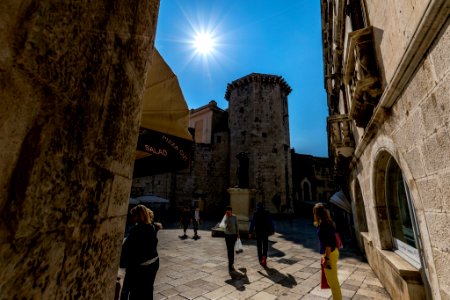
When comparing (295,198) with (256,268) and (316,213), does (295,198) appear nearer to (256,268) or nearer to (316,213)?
(256,268)

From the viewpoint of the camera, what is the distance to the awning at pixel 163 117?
2498 millimetres

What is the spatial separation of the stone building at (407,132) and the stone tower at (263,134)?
55.3 ft

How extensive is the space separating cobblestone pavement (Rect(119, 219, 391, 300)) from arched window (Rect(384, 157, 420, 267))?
0.96 meters

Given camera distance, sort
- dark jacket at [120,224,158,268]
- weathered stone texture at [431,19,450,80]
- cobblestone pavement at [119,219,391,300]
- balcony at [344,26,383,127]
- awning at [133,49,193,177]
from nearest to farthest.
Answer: weathered stone texture at [431,19,450,80]
awning at [133,49,193,177]
dark jacket at [120,224,158,268]
balcony at [344,26,383,127]
cobblestone pavement at [119,219,391,300]

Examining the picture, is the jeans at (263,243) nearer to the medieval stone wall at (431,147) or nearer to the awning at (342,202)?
the medieval stone wall at (431,147)

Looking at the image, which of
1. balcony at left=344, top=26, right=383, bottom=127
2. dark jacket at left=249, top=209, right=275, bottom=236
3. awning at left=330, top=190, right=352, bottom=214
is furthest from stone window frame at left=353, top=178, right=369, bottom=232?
balcony at left=344, top=26, right=383, bottom=127

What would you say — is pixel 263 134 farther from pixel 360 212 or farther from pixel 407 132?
pixel 407 132

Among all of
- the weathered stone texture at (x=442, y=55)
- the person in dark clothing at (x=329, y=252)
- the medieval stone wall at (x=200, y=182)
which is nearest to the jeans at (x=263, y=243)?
the person in dark clothing at (x=329, y=252)

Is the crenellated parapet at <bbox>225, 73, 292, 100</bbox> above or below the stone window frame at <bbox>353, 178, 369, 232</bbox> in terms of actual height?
above

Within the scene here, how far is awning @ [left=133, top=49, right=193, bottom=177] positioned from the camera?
250 cm

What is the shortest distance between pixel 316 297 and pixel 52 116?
486 cm

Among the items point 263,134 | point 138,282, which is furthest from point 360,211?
point 263,134

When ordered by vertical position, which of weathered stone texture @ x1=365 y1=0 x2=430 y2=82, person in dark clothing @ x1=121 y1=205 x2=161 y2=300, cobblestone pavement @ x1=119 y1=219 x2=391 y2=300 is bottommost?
cobblestone pavement @ x1=119 y1=219 x2=391 y2=300

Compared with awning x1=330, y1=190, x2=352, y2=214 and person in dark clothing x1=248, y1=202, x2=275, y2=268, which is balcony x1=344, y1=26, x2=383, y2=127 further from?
awning x1=330, y1=190, x2=352, y2=214
